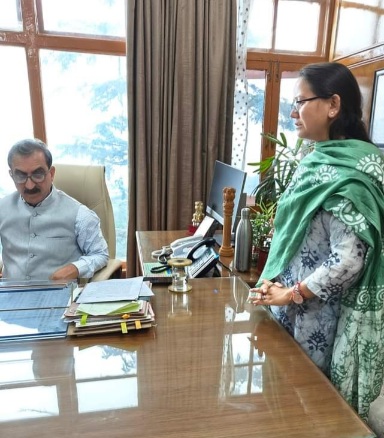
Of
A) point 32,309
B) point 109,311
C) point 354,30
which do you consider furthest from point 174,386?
point 354,30

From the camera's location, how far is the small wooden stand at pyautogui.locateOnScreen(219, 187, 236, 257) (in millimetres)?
1597

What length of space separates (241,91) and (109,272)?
1834 mm

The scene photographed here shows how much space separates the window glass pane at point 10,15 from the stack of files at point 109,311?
7.45 ft

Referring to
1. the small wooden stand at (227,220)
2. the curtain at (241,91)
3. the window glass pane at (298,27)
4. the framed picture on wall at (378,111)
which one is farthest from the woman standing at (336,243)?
the window glass pane at (298,27)

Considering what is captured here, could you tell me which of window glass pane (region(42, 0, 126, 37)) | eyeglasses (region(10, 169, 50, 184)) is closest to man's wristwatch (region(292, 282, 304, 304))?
eyeglasses (region(10, 169, 50, 184))

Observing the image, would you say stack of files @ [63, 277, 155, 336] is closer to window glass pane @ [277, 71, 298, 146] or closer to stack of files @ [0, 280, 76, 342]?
stack of files @ [0, 280, 76, 342]

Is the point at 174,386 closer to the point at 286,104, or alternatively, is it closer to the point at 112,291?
the point at 112,291

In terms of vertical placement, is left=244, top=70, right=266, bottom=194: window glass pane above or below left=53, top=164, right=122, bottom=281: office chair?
above

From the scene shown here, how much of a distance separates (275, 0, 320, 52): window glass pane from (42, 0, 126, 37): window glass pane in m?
1.25

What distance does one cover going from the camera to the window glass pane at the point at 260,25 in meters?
2.85

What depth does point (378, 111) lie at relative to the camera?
235 centimetres

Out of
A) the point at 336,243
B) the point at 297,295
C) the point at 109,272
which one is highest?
the point at 336,243

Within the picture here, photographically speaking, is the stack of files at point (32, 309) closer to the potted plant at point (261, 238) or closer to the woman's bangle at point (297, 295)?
the woman's bangle at point (297, 295)

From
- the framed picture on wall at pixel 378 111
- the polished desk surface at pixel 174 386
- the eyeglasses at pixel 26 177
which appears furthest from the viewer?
the framed picture on wall at pixel 378 111
